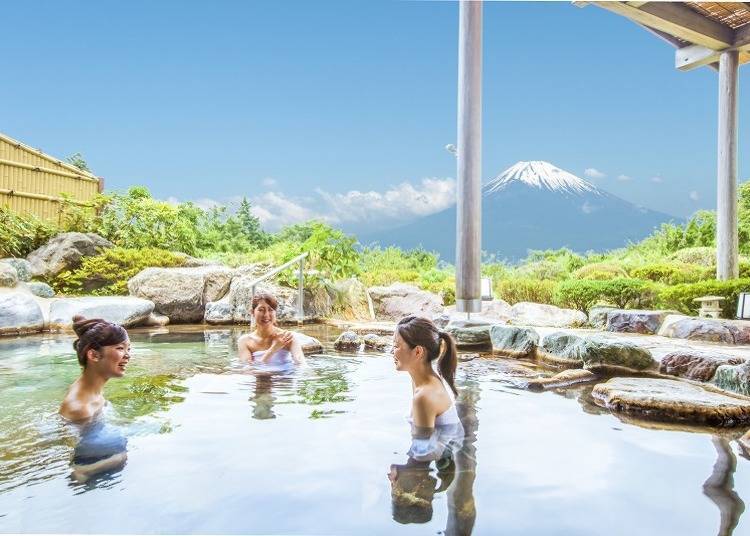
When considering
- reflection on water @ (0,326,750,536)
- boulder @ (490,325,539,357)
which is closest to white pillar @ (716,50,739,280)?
boulder @ (490,325,539,357)

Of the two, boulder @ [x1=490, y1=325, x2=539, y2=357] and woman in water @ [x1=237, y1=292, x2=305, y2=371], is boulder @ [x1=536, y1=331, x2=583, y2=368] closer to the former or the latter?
boulder @ [x1=490, y1=325, x2=539, y2=357]

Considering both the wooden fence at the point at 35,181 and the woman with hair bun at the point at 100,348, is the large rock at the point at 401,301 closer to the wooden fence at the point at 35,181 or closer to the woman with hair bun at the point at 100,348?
the wooden fence at the point at 35,181

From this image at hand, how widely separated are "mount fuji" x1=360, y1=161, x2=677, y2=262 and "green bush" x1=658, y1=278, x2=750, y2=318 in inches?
2608

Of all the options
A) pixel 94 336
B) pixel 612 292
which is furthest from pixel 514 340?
pixel 94 336

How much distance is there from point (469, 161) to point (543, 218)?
79644 mm

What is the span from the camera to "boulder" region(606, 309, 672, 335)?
5.66 meters

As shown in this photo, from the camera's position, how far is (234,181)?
29.8 meters

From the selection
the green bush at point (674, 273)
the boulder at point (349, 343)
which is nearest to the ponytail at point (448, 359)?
the boulder at point (349, 343)

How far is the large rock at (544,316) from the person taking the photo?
23.3 ft

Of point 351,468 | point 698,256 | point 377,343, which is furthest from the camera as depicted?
point 698,256

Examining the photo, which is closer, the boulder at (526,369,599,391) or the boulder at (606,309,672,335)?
the boulder at (526,369,599,391)

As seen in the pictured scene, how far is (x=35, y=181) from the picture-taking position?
11.5 m

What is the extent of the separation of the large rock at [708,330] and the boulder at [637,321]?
0.14m

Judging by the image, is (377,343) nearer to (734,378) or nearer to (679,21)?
(734,378)
